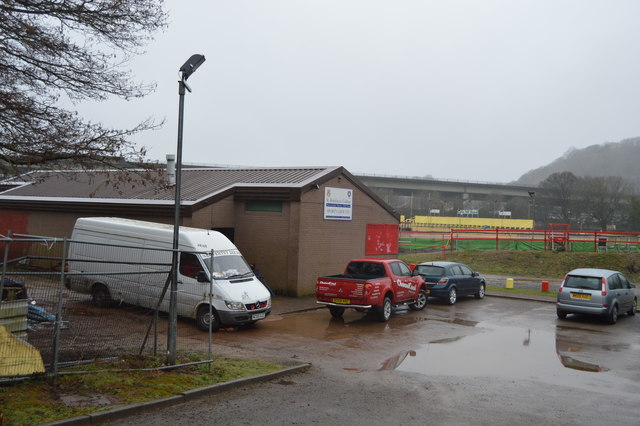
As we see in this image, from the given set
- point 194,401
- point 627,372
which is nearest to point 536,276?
point 627,372

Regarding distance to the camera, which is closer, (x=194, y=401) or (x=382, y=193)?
(x=194, y=401)

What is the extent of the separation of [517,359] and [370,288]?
4.56 meters

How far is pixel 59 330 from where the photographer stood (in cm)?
729

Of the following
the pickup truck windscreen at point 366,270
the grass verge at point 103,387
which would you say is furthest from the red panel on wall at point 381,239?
the grass verge at point 103,387

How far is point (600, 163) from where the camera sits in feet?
410

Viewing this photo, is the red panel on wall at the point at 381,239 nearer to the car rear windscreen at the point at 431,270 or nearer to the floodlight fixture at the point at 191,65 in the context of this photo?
the car rear windscreen at the point at 431,270

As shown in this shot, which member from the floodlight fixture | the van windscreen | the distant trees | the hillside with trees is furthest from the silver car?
the hillside with trees

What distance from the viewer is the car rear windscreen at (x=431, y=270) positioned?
19500mm

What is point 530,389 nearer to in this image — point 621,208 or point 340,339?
point 340,339

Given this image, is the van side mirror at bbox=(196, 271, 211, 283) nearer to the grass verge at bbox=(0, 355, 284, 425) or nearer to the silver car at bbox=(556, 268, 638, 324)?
the grass verge at bbox=(0, 355, 284, 425)

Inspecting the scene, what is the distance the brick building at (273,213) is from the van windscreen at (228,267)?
453 cm

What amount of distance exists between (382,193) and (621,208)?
132ft

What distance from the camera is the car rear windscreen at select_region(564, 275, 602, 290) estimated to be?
16.1m

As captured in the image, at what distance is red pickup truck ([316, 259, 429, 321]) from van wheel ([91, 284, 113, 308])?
7.88 m
